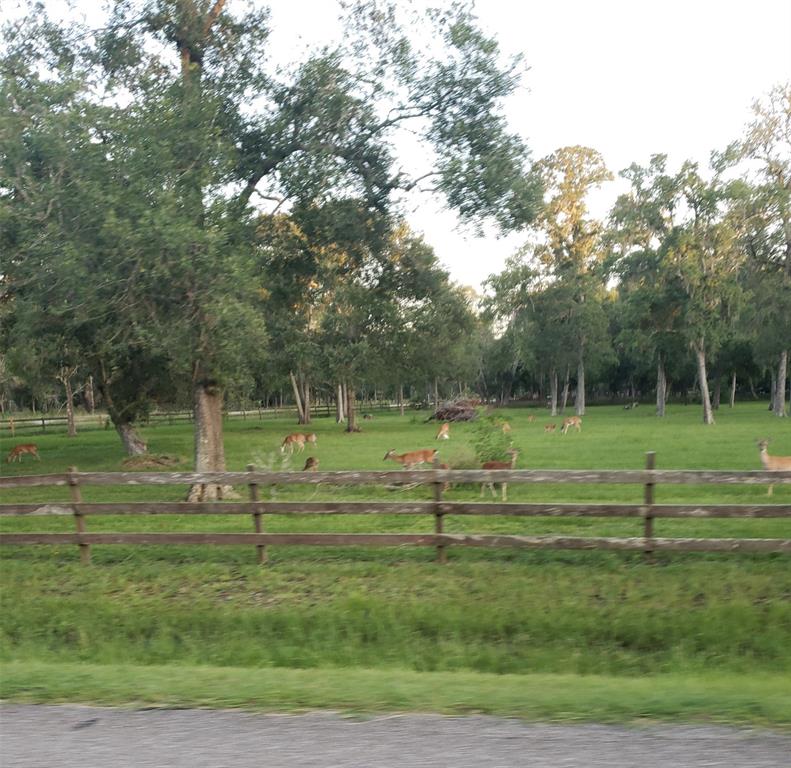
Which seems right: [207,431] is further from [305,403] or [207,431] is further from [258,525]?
[305,403]

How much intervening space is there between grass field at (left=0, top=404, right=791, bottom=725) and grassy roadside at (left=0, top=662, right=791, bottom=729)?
0.02 meters

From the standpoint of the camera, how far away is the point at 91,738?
4555 millimetres

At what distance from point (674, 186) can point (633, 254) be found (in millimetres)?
9076

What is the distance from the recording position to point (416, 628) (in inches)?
324

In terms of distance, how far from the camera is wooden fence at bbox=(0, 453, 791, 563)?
933 centimetres

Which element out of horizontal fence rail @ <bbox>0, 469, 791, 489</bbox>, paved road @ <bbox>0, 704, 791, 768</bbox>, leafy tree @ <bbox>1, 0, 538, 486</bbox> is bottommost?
paved road @ <bbox>0, 704, 791, 768</bbox>

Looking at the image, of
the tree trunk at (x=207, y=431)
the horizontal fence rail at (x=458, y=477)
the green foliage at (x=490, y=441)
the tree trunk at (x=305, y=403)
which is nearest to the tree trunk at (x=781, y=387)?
the tree trunk at (x=305, y=403)

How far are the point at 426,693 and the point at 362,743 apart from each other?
3.46ft

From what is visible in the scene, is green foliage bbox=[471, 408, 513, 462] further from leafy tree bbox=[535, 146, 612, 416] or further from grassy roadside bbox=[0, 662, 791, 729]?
leafy tree bbox=[535, 146, 612, 416]

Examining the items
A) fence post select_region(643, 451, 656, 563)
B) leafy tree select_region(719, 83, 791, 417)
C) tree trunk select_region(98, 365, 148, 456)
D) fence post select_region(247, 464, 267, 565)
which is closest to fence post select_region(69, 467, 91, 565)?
fence post select_region(247, 464, 267, 565)

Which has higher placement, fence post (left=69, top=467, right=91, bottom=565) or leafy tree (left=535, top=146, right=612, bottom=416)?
leafy tree (left=535, top=146, right=612, bottom=416)

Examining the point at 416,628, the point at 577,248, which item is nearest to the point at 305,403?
the point at 577,248

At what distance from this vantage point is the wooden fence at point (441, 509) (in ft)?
30.6

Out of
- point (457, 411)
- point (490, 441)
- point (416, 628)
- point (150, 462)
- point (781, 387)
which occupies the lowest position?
point (416, 628)
